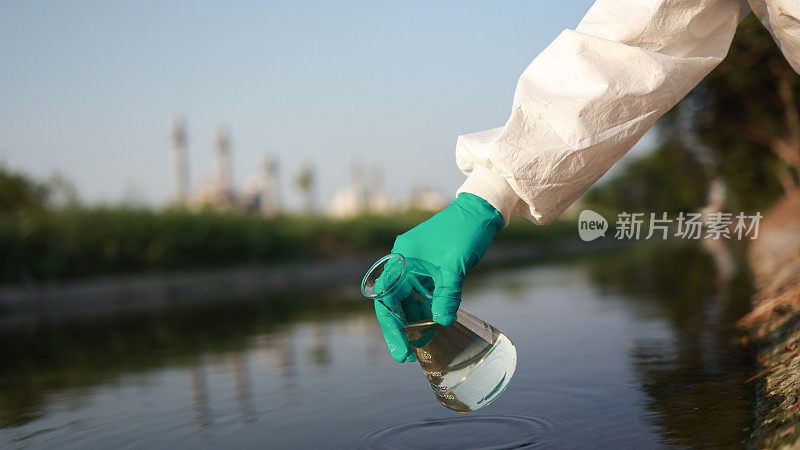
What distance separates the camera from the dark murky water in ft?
6.90

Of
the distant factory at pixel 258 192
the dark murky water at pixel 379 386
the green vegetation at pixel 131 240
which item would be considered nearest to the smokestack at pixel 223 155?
the distant factory at pixel 258 192

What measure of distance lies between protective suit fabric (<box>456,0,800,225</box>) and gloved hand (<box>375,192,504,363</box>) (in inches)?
1.9

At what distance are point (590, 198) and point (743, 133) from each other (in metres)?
77.2

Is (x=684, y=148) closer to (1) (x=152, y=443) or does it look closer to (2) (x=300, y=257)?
(2) (x=300, y=257)

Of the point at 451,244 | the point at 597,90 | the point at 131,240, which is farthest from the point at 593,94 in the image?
the point at 131,240

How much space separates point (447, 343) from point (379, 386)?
1.31m

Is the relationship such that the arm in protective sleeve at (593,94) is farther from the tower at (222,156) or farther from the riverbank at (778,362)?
the tower at (222,156)

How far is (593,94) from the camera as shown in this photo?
159 cm

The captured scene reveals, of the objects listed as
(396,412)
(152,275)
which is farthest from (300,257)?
(396,412)

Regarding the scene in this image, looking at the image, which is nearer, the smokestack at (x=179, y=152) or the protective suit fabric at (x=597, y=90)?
the protective suit fabric at (x=597, y=90)

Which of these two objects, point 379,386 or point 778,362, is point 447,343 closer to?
point 778,362

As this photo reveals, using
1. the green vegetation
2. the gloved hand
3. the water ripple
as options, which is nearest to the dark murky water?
the water ripple

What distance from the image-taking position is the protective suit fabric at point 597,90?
1602 mm

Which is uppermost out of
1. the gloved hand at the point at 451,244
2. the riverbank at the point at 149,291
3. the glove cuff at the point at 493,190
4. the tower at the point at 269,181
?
the tower at the point at 269,181
